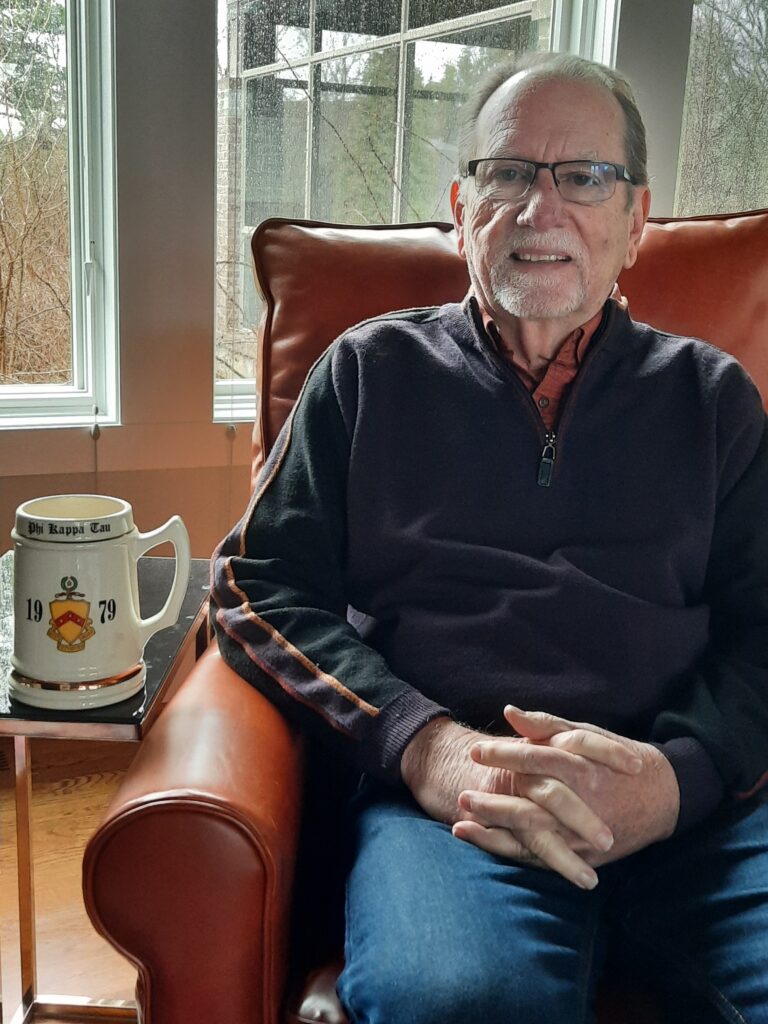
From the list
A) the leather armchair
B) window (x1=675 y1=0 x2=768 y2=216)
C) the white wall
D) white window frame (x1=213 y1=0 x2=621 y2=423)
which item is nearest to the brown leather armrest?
the leather armchair

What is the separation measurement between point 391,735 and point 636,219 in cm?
78

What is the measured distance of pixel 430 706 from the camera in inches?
42.3

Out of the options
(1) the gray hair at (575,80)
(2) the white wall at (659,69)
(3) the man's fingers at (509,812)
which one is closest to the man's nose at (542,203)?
(1) the gray hair at (575,80)

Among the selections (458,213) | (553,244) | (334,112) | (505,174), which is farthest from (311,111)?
(553,244)

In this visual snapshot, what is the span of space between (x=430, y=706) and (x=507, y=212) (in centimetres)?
64

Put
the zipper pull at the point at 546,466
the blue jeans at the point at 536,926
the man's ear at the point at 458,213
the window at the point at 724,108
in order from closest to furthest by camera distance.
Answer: the blue jeans at the point at 536,926, the zipper pull at the point at 546,466, the man's ear at the point at 458,213, the window at the point at 724,108

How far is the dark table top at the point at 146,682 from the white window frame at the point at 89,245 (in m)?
0.62

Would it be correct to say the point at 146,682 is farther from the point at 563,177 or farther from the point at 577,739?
the point at 563,177

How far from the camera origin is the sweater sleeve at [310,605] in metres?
1.06

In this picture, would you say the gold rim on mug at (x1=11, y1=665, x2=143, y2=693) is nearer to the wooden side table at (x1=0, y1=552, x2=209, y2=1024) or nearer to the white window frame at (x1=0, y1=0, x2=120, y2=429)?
the wooden side table at (x1=0, y1=552, x2=209, y2=1024)

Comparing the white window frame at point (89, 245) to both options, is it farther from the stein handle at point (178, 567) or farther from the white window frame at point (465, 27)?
the stein handle at point (178, 567)

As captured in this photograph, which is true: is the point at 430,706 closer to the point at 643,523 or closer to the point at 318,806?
the point at 318,806

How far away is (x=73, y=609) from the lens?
97 cm

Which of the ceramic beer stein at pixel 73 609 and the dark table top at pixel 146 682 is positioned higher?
the ceramic beer stein at pixel 73 609
